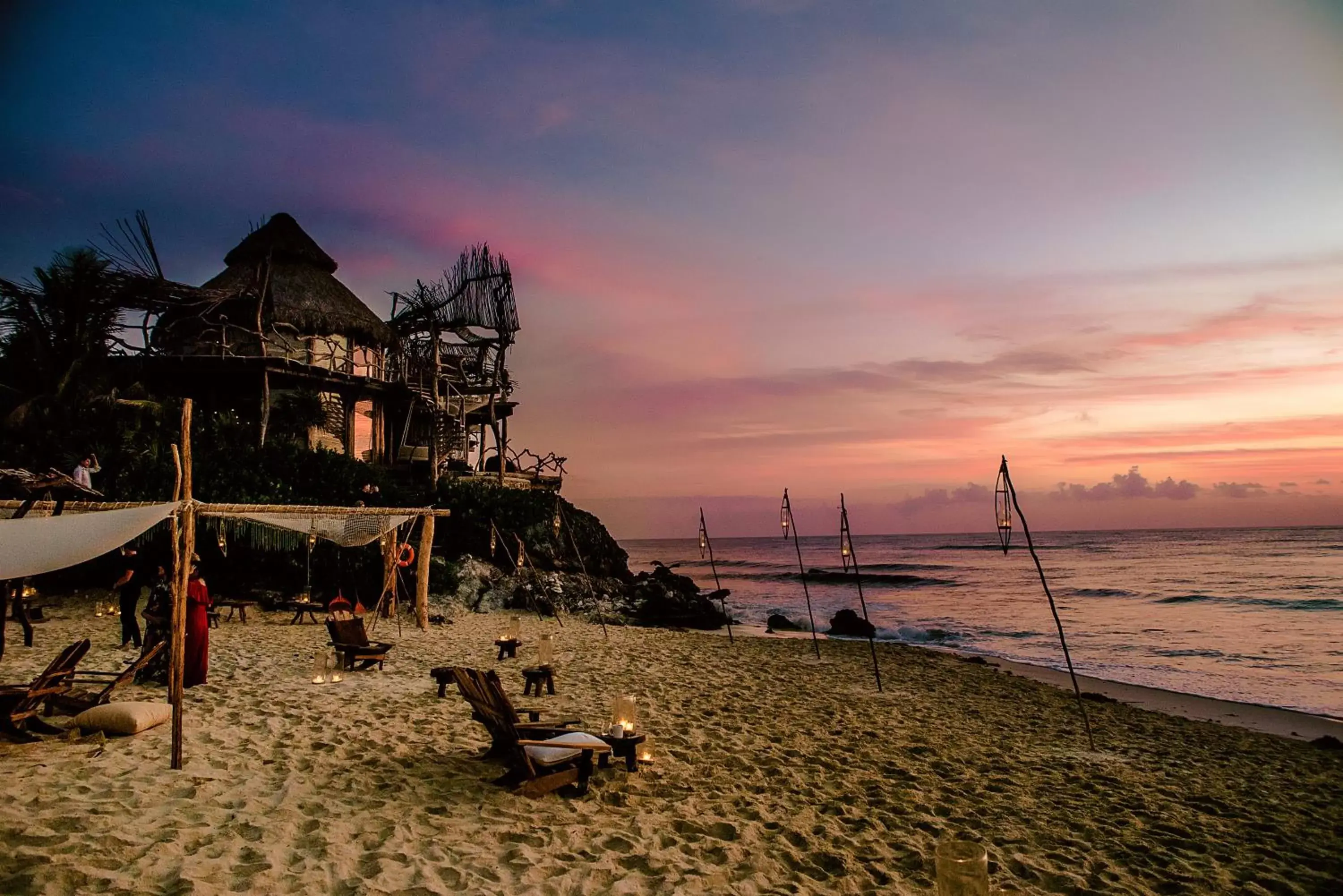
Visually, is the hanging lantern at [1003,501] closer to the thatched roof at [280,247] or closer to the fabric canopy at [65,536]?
the fabric canopy at [65,536]

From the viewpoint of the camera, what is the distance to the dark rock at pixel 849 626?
22.0 m

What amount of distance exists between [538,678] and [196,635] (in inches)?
171

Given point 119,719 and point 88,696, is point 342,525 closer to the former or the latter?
point 88,696

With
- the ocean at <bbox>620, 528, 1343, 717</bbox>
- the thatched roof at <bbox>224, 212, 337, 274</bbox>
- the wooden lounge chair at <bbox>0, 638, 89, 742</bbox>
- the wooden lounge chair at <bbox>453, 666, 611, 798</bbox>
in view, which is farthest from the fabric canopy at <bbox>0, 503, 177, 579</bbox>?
the thatched roof at <bbox>224, 212, 337, 274</bbox>

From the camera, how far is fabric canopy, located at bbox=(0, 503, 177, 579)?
5.74m

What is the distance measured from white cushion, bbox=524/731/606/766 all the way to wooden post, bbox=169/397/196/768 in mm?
2881

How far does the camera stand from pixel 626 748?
6.34 meters

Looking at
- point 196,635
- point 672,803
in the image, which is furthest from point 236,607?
point 672,803

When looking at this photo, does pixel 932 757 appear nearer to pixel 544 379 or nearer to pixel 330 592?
pixel 330 592

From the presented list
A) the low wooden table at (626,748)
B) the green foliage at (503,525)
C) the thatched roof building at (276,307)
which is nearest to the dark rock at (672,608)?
the green foliage at (503,525)

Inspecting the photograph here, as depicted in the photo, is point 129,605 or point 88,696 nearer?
point 88,696

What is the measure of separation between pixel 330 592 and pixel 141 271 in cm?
1161

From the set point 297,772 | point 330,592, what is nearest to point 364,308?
point 330,592

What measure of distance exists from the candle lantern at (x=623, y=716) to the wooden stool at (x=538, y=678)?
297cm
